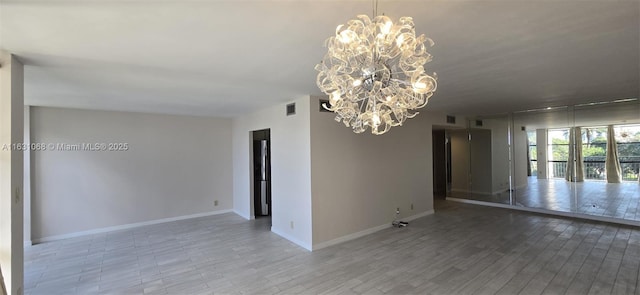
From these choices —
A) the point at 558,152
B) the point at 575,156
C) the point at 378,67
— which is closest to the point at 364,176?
the point at 378,67

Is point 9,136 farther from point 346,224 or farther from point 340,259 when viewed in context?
point 346,224

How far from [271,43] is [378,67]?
3.25 ft

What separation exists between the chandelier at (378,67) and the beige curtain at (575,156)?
6.85 m

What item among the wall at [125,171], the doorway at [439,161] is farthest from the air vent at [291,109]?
the doorway at [439,161]

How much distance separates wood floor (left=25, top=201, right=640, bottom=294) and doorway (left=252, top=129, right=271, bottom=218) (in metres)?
Result: 1.03

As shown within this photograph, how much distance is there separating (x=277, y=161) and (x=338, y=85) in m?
3.20

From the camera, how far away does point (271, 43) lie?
2006mm

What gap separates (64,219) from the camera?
4652 millimetres

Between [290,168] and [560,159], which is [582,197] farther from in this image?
[290,168]

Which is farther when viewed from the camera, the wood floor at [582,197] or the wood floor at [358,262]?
the wood floor at [582,197]

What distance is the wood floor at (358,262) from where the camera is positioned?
2820 mm

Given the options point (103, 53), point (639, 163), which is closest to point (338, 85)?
point (103, 53)

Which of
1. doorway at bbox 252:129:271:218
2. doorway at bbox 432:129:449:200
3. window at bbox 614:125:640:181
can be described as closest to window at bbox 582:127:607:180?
window at bbox 614:125:640:181

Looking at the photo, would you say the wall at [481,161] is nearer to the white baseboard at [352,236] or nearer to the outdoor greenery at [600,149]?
the outdoor greenery at [600,149]
